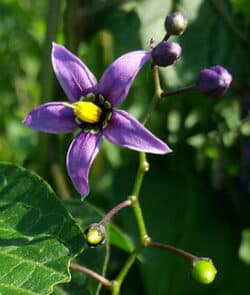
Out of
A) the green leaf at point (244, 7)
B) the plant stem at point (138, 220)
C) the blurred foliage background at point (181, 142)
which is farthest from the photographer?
the green leaf at point (244, 7)

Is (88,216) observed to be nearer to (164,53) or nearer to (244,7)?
(164,53)

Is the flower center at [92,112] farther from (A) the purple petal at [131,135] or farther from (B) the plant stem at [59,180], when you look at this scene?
(B) the plant stem at [59,180]

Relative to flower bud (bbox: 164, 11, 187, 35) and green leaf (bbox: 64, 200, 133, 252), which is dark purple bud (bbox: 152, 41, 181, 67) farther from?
green leaf (bbox: 64, 200, 133, 252)

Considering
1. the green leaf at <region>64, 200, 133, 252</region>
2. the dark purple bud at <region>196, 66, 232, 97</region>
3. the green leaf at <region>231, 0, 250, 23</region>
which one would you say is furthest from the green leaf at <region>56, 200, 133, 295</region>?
the green leaf at <region>231, 0, 250, 23</region>

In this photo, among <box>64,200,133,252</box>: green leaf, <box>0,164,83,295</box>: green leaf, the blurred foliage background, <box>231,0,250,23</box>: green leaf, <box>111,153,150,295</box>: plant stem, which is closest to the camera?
<box>0,164,83,295</box>: green leaf

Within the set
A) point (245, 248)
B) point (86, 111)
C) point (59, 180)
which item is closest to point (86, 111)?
point (86, 111)

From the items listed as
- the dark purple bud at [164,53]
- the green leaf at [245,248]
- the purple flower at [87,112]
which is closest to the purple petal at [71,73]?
the purple flower at [87,112]
